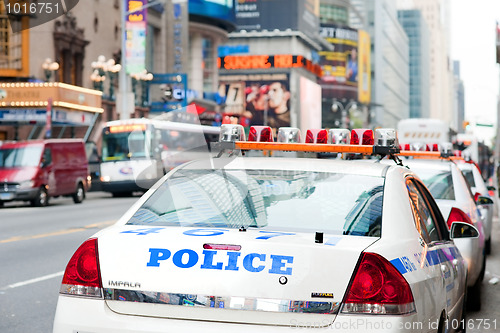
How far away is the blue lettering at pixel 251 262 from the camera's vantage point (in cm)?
400

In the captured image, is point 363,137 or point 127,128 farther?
point 127,128

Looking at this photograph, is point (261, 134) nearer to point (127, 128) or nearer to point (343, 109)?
point (127, 128)

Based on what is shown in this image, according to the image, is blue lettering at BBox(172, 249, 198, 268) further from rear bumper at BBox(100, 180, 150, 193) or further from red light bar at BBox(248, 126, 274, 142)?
rear bumper at BBox(100, 180, 150, 193)

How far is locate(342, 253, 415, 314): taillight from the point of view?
3969 mm

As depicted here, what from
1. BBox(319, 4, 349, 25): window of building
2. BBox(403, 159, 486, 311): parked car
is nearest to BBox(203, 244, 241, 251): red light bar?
BBox(403, 159, 486, 311): parked car

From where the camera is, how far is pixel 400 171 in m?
5.26

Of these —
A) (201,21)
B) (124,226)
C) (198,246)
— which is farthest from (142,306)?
(201,21)

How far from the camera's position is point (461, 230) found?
6074 millimetres

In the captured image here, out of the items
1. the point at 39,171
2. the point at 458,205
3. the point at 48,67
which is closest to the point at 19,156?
the point at 39,171

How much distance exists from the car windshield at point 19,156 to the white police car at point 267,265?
23.5 m

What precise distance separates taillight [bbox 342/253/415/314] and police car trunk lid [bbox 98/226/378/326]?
0.16 ft

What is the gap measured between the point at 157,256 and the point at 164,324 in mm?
338

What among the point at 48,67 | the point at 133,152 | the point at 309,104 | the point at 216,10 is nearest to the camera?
the point at 133,152

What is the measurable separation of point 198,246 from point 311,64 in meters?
120
